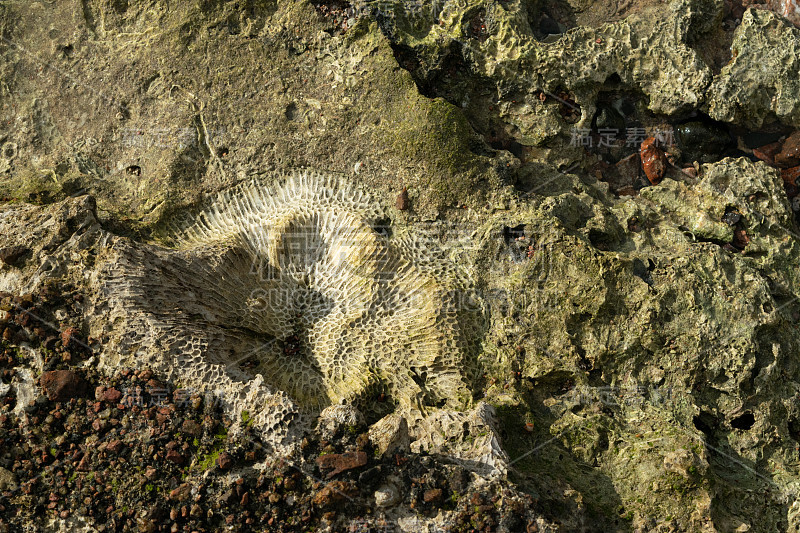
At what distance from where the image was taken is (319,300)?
466 centimetres

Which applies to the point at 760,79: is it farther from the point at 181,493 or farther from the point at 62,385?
the point at 62,385

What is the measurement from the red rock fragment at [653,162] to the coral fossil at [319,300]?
194cm

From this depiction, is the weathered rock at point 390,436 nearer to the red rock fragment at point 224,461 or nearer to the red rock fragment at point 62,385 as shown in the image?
the red rock fragment at point 224,461

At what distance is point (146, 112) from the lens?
5266 millimetres

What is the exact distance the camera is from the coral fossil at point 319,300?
431cm

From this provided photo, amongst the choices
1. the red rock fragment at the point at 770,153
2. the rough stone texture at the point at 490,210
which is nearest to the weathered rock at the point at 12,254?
the rough stone texture at the point at 490,210

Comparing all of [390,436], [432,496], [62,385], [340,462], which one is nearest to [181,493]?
[340,462]

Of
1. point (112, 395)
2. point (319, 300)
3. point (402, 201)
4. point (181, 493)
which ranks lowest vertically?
point (181, 493)

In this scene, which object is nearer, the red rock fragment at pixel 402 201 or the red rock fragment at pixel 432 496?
the red rock fragment at pixel 432 496

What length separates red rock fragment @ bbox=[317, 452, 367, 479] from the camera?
142 inches

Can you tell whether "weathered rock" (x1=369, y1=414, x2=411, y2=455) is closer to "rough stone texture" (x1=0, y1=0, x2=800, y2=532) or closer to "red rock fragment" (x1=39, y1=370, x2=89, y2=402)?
"rough stone texture" (x1=0, y1=0, x2=800, y2=532)

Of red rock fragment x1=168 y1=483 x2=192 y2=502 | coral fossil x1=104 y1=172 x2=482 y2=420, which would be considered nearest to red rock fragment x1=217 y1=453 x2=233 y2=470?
red rock fragment x1=168 y1=483 x2=192 y2=502

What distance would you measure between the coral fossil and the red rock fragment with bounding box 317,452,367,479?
548mm

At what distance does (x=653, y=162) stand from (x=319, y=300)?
9.80 feet
